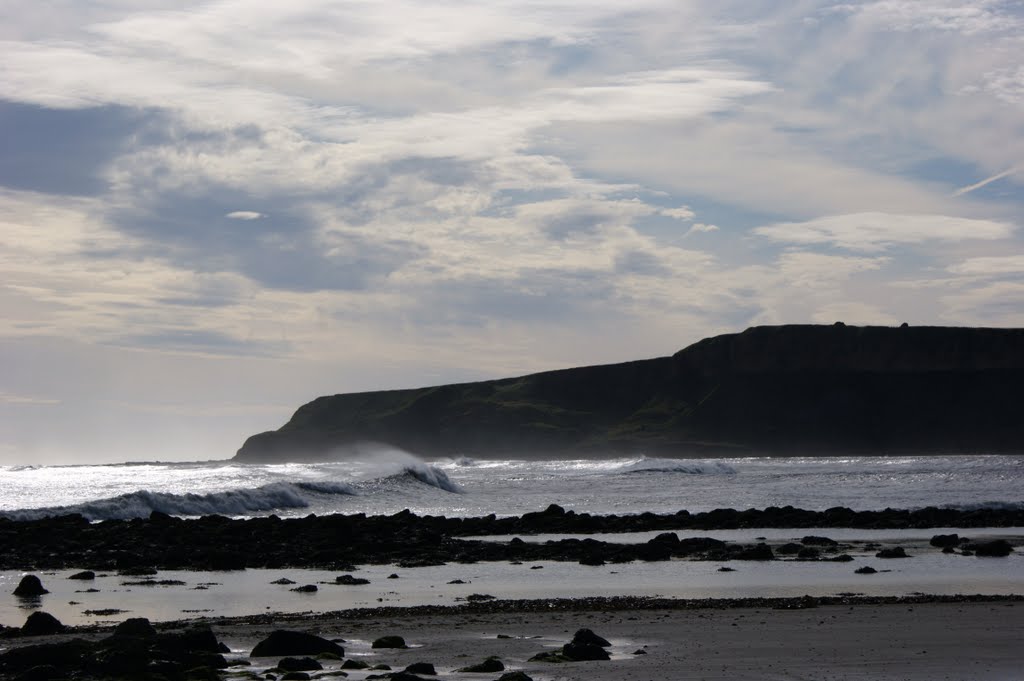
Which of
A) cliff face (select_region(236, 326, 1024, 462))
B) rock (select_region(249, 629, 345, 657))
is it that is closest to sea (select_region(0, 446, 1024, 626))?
rock (select_region(249, 629, 345, 657))

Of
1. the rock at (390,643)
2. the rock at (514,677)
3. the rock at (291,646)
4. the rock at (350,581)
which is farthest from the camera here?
the rock at (350,581)

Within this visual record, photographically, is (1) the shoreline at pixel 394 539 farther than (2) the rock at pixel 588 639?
Yes

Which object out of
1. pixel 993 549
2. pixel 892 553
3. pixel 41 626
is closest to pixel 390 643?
Result: pixel 41 626

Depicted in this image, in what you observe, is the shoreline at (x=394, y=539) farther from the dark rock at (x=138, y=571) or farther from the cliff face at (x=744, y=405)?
the cliff face at (x=744, y=405)

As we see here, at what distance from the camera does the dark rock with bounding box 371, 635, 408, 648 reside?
14.1 m

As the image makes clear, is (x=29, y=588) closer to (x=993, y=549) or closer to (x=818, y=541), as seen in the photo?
(x=818, y=541)

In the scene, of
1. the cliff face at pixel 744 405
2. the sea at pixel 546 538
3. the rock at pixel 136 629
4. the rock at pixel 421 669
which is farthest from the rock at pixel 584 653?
the cliff face at pixel 744 405

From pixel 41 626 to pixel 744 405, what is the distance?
425 ft

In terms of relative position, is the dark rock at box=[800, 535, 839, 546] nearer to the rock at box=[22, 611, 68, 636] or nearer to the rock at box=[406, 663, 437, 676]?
the rock at box=[406, 663, 437, 676]

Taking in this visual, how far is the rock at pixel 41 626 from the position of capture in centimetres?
1502

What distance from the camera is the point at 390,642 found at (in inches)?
557

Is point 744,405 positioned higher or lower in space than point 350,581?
higher

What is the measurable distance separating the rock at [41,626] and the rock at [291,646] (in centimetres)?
340

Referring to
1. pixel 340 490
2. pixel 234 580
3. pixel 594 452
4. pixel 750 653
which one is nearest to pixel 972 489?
pixel 340 490
